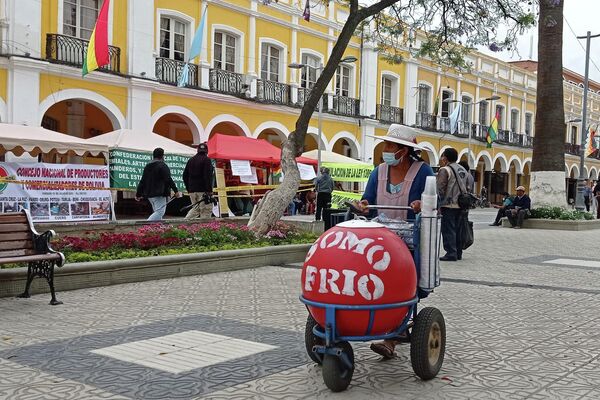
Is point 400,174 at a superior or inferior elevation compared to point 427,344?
superior

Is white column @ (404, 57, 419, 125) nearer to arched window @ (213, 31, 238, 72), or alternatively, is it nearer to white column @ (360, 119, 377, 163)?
white column @ (360, 119, 377, 163)

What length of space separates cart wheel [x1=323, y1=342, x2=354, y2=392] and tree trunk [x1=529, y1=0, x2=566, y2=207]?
16653 mm

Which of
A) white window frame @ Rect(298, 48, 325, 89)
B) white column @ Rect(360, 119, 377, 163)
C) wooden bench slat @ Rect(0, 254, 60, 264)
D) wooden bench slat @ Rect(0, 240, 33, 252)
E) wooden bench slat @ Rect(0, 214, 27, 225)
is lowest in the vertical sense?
wooden bench slat @ Rect(0, 254, 60, 264)

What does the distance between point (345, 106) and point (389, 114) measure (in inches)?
141

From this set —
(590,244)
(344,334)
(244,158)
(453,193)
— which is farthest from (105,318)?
(244,158)

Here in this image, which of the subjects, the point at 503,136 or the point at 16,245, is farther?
the point at 503,136

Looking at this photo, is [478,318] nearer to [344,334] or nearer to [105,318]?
[344,334]

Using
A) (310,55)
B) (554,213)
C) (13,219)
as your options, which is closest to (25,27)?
(310,55)

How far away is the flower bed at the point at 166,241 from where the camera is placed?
8.35 metres

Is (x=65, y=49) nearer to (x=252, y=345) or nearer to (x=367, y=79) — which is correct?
(x=367, y=79)

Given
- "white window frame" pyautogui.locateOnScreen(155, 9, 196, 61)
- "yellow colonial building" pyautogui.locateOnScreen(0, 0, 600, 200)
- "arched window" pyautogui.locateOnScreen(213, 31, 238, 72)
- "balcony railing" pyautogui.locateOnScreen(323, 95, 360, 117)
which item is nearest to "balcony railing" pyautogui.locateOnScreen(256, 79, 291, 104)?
"yellow colonial building" pyautogui.locateOnScreen(0, 0, 600, 200)

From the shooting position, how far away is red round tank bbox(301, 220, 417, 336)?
3.78 metres

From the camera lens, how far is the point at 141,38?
21219 mm

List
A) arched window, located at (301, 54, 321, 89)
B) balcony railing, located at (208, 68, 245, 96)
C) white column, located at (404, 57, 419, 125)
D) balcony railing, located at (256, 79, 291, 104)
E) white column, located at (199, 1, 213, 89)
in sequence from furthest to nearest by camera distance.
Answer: white column, located at (404, 57, 419, 125) < arched window, located at (301, 54, 321, 89) < balcony railing, located at (256, 79, 291, 104) < balcony railing, located at (208, 68, 245, 96) < white column, located at (199, 1, 213, 89)
